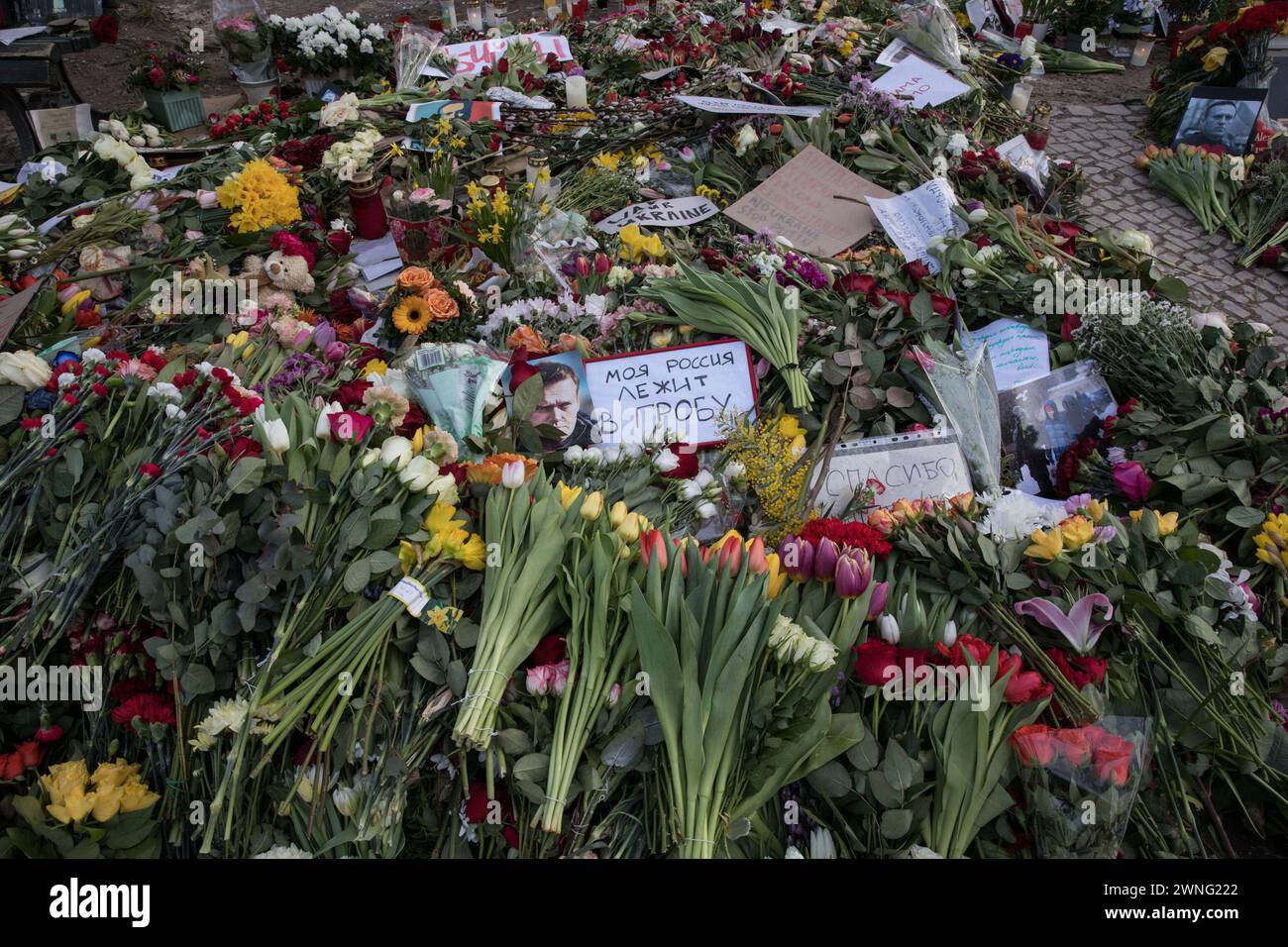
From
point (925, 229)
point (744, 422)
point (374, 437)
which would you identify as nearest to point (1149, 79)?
point (925, 229)

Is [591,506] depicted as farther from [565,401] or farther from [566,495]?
[565,401]

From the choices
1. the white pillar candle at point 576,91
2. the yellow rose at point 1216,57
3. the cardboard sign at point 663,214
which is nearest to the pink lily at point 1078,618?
the cardboard sign at point 663,214

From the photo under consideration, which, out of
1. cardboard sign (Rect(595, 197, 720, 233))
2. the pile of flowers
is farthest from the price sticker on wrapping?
cardboard sign (Rect(595, 197, 720, 233))

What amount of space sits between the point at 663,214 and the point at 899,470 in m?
1.80

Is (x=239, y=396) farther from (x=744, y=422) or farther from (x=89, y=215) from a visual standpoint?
(x=89, y=215)

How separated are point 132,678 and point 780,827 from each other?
1470 mm

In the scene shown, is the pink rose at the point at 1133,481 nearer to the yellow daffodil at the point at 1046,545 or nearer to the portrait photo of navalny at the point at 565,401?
the yellow daffodil at the point at 1046,545

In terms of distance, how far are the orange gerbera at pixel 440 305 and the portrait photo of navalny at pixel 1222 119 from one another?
481 centimetres

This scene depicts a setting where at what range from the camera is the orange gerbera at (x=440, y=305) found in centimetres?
281

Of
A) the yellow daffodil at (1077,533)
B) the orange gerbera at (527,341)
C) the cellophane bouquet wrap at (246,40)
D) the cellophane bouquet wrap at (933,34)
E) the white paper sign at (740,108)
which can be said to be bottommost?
the cellophane bouquet wrap at (246,40)

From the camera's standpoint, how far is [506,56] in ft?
17.2

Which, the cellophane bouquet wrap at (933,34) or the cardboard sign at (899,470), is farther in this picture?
the cellophane bouquet wrap at (933,34)

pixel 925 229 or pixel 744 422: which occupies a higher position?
pixel 925 229

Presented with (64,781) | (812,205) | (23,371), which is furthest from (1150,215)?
(64,781)
